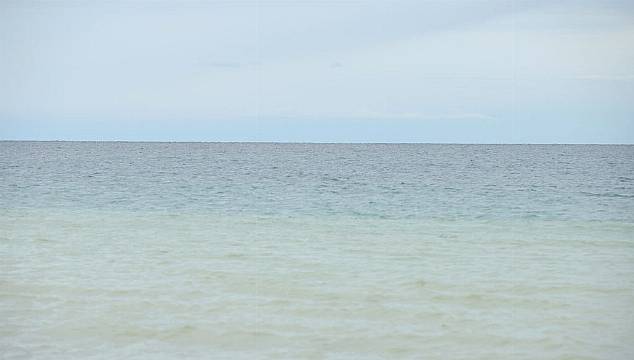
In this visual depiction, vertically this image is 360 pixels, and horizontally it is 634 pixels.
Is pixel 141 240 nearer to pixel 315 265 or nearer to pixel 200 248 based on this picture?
pixel 200 248

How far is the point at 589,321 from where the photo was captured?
722cm

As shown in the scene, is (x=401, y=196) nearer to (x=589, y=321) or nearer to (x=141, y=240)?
(x=141, y=240)

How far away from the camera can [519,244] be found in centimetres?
1204

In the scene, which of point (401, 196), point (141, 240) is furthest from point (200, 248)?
point (401, 196)

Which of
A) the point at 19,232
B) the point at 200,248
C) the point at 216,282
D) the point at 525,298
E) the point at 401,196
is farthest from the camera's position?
the point at 401,196

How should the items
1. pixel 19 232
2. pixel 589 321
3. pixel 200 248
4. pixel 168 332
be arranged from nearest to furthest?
pixel 168 332 < pixel 589 321 < pixel 200 248 < pixel 19 232

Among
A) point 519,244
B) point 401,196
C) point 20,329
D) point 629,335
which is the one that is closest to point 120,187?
point 401,196

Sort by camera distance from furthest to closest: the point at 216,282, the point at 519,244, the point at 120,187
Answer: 1. the point at 120,187
2. the point at 519,244
3. the point at 216,282

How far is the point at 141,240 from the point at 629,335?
7859 millimetres

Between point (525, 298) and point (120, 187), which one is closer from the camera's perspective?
point (525, 298)

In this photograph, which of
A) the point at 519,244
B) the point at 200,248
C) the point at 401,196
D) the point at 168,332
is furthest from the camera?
the point at 401,196

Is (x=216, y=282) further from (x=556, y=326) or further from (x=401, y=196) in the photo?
(x=401, y=196)

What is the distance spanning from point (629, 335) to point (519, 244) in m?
5.18

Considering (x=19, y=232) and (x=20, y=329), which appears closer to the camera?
(x=20, y=329)
